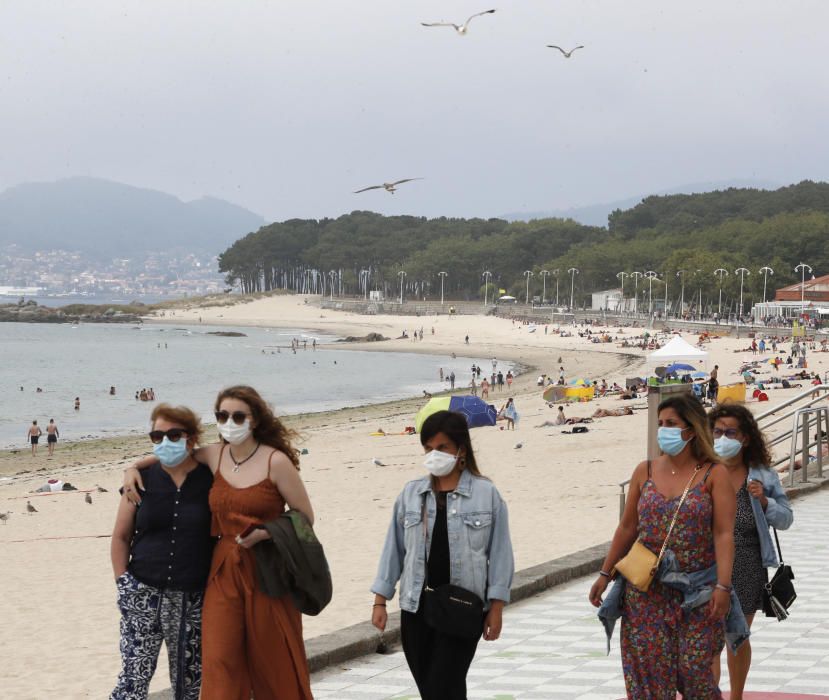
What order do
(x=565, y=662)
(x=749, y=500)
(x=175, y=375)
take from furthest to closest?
(x=175, y=375) → (x=565, y=662) → (x=749, y=500)

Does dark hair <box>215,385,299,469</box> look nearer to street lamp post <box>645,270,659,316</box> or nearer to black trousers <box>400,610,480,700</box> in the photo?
black trousers <box>400,610,480,700</box>

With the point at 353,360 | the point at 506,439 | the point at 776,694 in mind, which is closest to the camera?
the point at 776,694

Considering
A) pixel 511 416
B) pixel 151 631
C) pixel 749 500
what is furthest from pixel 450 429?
pixel 511 416

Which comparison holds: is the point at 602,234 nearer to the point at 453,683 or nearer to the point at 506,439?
the point at 506,439

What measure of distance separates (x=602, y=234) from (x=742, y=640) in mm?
139579

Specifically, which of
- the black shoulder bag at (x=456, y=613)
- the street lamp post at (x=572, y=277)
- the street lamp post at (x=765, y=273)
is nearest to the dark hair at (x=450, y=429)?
the black shoulder bag at (x=456, y=613)

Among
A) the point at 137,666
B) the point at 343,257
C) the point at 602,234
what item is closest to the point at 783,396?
the point at 137,666

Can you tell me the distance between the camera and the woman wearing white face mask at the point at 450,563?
4.24 meters

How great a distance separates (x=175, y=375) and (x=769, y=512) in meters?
60.1

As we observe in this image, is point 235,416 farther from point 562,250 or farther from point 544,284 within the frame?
point 562,250

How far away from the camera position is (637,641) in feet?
14.3

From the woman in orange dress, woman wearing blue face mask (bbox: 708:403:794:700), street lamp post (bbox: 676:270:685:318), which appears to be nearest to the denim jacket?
woman wearing blue face mask (bbox: 708:403:794:700)

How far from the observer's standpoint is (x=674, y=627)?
4.33 meters

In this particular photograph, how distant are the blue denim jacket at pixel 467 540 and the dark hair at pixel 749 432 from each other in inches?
58.9
